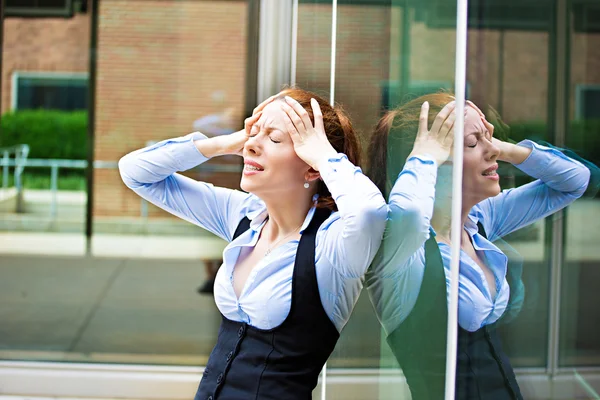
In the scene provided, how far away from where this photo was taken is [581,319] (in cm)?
88

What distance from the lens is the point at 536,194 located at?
3.32 feet

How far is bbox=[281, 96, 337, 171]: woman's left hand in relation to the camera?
1.54m

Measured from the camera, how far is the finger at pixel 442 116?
1.21 meters

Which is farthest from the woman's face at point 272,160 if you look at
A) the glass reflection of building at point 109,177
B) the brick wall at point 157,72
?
the brick wall at point 157,72

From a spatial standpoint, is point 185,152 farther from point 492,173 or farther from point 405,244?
point 492,173

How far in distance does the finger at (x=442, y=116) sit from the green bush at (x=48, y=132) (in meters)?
3.48

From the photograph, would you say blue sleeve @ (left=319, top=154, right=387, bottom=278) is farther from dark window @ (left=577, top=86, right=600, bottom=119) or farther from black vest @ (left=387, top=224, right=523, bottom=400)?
dark window @ (left=577, top=86, right=600, bottom=119)

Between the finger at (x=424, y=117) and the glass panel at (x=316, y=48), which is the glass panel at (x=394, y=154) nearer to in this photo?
the finger at (x=424, y=117)

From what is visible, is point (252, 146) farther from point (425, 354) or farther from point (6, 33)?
point (6, 33)

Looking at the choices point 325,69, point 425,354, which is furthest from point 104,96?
point 425,354

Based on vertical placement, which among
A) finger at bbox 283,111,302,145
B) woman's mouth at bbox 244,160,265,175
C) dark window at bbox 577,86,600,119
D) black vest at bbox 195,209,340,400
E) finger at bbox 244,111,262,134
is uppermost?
finger at bbox 244,111,262,134

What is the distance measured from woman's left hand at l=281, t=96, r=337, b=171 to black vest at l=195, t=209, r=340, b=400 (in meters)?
0.18

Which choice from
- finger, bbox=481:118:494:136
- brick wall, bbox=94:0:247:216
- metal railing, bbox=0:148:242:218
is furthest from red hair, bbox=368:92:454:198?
metal railing, bbox=0:148:242:218

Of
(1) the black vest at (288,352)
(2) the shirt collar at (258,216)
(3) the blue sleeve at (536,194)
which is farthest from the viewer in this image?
(2) the shirt collar at (258,216)
